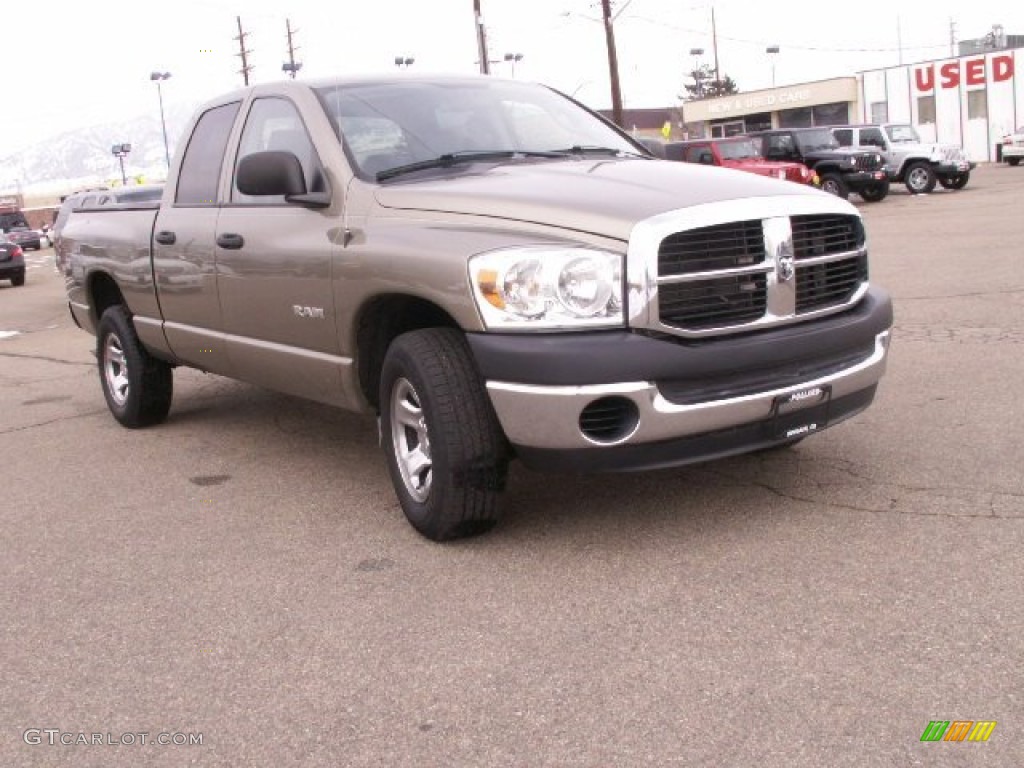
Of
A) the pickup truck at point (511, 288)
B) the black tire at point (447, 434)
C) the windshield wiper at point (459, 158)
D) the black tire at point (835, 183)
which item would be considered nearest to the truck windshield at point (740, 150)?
the black tire at point (835, 183)

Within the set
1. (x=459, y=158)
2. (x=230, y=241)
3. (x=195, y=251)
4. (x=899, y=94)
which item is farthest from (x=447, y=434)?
(x=899, y=94)

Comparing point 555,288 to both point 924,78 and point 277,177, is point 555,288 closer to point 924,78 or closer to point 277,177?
point 277,177

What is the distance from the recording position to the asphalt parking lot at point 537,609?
2.88 metres

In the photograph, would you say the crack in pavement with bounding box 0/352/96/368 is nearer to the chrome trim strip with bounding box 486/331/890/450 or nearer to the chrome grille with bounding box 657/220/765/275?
the chrome trim strip with bounding box 486/331/890/450

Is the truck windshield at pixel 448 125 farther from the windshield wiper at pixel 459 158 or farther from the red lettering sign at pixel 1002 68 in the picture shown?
the red lettering sign at pixel 1002 68

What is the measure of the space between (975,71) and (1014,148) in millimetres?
7505

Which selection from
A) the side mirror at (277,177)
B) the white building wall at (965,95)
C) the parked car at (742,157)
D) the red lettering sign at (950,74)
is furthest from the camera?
the red lettering sign at (950,74)

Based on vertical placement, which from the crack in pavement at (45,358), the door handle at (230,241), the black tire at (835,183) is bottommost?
the crack in pavement at (45,358)

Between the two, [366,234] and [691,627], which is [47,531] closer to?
[366,234]

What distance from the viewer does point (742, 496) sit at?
4.67 m

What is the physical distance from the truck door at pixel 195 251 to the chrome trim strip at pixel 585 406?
233 cm

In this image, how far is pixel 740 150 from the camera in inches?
958

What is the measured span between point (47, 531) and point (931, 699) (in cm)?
377

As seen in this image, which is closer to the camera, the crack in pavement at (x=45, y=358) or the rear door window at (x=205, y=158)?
the rear door window at (x=205, y=158)
